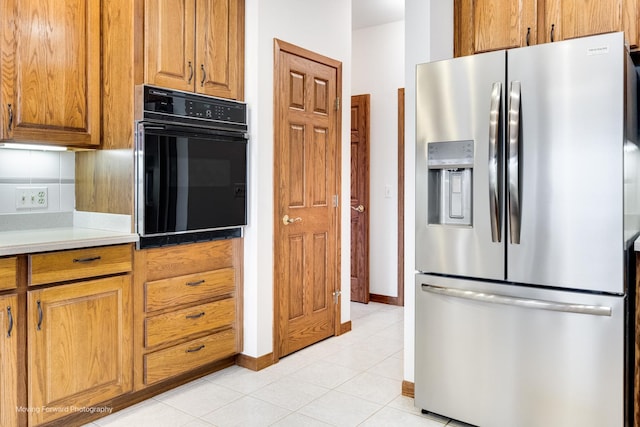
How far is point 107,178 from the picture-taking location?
8.72 ft

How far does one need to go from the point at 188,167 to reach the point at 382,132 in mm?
2636

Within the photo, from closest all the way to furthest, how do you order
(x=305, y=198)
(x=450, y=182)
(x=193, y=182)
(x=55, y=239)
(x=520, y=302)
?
(x=520, y=302)
(x=55, y=239)
(x=450, y=182)
(x=193, y=182)
(x=305, y=198)

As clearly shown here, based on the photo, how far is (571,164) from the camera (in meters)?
1.99

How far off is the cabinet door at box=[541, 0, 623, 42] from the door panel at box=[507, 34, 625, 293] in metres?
0.53

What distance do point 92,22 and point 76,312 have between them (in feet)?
5.03

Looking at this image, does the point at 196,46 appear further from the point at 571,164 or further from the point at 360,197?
the point at 360,197

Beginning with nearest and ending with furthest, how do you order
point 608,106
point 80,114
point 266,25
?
1. point 608,106
2. point 80,114
3. point 266,25

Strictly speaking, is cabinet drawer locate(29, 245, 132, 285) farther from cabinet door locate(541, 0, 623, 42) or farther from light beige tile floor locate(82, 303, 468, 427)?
cabinet door locate(541, 0, 623, 42)

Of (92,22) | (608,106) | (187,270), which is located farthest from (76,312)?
(608,106)

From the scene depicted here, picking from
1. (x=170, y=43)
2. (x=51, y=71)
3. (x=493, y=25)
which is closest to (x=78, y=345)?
(x=51, y=71)

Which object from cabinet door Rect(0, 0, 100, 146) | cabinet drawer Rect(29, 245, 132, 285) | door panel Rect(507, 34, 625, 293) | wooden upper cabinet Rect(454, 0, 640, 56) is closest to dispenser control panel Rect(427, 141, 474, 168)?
door panel Rect(507, 34, 625, 293)

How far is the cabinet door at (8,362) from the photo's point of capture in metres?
2.00

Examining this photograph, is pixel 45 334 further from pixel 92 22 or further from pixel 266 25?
pixel 266 25

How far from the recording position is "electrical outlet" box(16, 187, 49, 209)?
263cm
